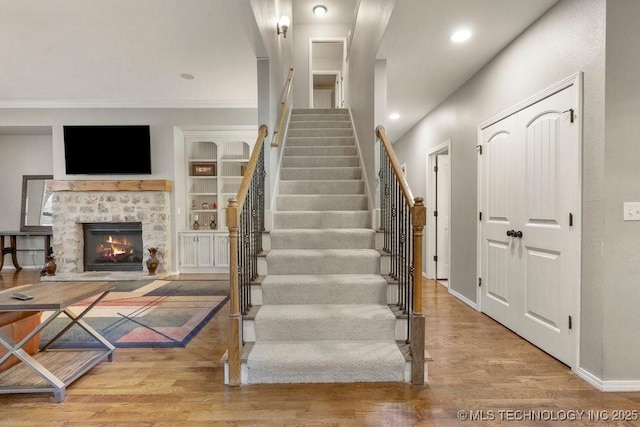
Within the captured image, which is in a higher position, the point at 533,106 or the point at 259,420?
the point at 533,106

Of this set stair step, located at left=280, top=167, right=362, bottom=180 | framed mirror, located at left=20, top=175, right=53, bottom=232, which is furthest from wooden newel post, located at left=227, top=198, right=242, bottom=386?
framed mirror, located at left=20, top=175, right=53, bottom=232

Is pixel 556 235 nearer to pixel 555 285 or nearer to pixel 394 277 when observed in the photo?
pixel 555 285

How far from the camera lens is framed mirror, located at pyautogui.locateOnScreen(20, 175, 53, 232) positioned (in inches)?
245

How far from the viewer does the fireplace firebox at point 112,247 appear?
223 inches

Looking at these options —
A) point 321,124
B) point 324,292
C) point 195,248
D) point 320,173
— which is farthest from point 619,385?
point 195,248

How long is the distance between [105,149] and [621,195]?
6872 millimetres

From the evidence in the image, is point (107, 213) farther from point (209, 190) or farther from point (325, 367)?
point (325, 367)

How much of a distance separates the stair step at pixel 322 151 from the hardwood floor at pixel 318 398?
108 inches

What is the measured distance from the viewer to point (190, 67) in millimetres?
4355

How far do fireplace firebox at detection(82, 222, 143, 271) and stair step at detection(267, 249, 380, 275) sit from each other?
4.14 metres

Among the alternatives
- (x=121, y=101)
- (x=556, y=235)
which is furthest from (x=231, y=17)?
(x=556, y=235)

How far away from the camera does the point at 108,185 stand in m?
5.43

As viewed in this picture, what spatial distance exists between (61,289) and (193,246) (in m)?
3.48

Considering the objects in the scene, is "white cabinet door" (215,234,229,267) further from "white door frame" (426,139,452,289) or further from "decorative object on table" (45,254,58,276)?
"white door frame" (426,139,452,289)
